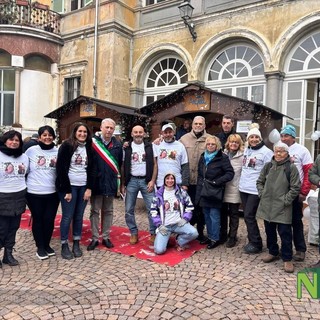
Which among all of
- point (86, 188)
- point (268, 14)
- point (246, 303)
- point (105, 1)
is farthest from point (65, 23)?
point (246, 303)

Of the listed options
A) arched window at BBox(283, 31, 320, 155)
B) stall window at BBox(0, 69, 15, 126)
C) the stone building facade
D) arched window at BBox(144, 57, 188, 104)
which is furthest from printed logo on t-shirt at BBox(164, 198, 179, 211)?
stall window at BBox(0, 69, 15, 126)

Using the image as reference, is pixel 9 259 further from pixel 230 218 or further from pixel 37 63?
pixel 37 63

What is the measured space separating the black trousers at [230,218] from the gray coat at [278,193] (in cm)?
64

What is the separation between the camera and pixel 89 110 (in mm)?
9344

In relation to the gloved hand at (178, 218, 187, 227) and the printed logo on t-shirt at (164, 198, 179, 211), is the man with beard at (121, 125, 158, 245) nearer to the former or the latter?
the printed logo on t-shirt at (164, 198, 179, 211)

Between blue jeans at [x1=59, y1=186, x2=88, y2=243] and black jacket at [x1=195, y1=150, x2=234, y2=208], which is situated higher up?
black jacket at [x1=195, y1=150, x2=234, y2=208]

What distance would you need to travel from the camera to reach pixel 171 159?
5117mm

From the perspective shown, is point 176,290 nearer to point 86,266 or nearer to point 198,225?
point 86,266

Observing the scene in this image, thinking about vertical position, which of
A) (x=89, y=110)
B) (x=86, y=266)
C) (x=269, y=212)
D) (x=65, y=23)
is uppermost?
(x=65, y=23)

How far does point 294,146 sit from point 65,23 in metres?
12.7

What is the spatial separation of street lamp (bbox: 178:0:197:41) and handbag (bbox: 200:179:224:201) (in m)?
8.64

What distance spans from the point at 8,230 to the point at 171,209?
2.18 m

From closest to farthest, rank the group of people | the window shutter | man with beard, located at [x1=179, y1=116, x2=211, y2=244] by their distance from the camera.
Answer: the group of people
man with beard, located at [x1=179, y1=116, x2=211, y2=244]
the window shutter

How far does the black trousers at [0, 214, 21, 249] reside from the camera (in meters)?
4.23
